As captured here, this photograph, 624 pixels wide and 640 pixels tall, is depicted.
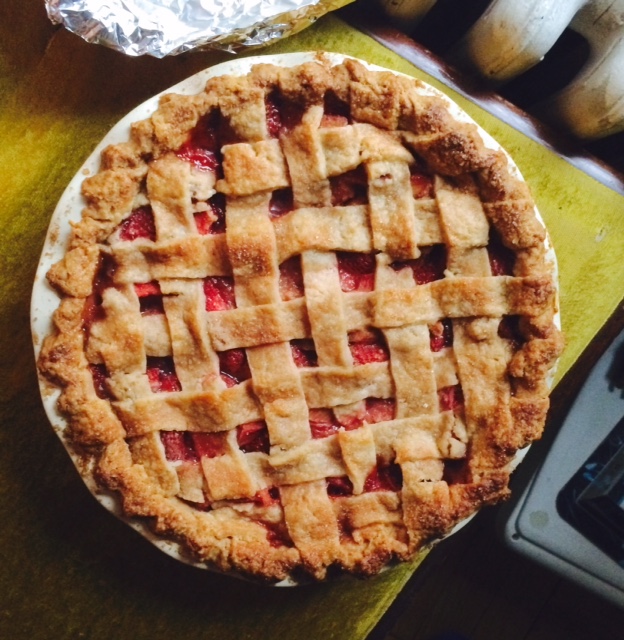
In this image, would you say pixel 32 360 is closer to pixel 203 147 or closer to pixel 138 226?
pixel 138 226

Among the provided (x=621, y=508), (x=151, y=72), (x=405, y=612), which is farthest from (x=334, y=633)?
(x=151, y=72)

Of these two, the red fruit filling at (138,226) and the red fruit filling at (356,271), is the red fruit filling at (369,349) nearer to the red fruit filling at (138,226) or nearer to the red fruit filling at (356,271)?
the red fruit filling at (356,271)

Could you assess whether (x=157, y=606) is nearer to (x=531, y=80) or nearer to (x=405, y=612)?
(x=405, y=612)

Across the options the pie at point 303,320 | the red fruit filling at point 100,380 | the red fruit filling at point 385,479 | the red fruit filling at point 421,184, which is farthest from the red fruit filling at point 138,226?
the red fruit filling at point 385,479

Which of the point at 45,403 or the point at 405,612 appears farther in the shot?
the point at 405,612

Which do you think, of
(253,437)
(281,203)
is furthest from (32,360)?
(281,203)

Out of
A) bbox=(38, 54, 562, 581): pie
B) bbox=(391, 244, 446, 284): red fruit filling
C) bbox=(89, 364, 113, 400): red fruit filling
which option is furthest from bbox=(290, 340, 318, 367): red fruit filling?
bbox=(89, 364, 113, 400): red fruit filling

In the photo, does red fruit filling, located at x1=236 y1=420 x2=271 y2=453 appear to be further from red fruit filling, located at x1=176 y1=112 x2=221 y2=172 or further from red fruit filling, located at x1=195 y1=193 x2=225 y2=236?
red fruit filling, located at x1=176 y1=112 x2=221 y2=172
